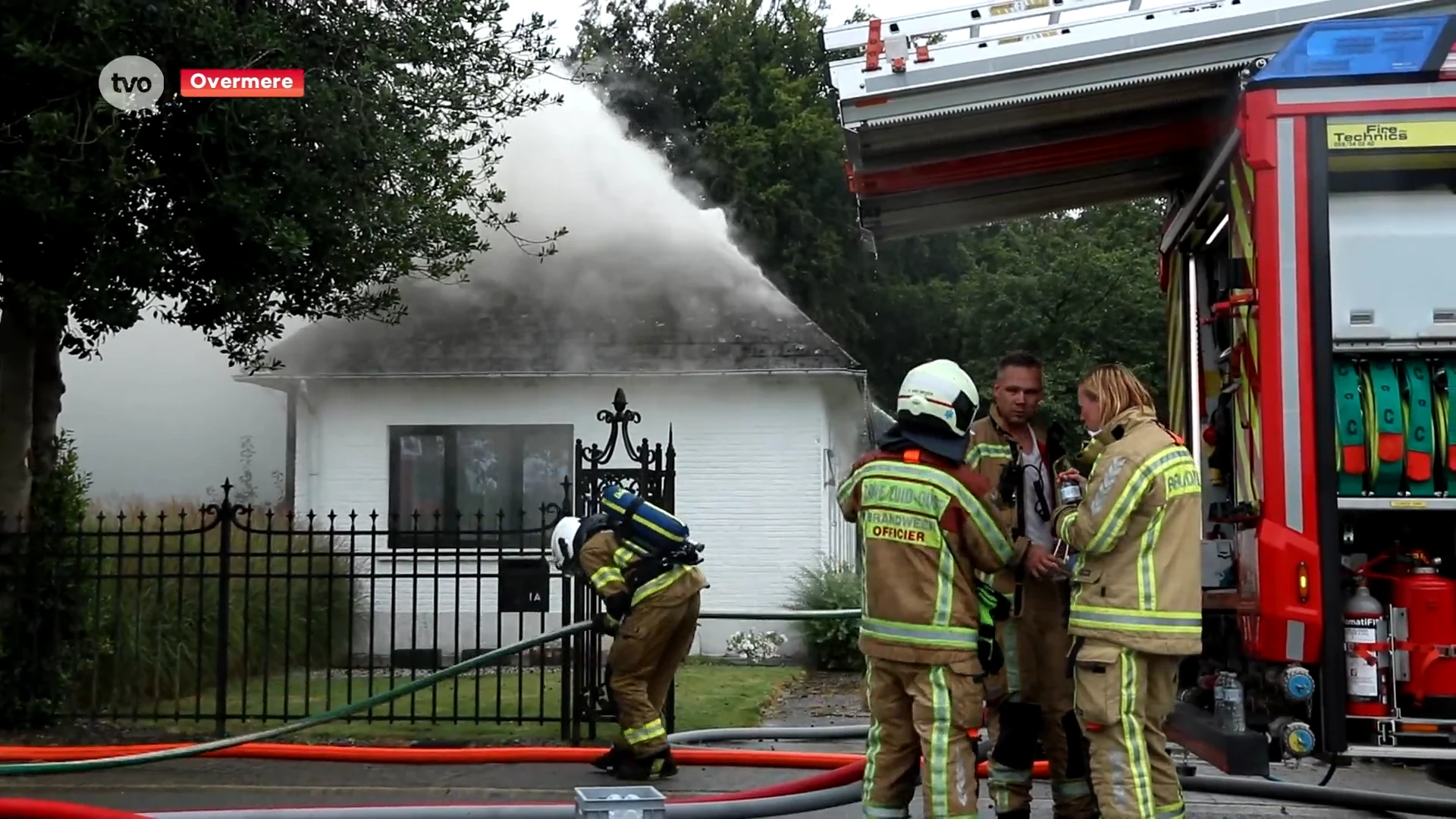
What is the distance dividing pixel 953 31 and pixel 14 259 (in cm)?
534

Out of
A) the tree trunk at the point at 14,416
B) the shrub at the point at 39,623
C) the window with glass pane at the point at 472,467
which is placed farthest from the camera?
the window with glass pane at the point at 472,467

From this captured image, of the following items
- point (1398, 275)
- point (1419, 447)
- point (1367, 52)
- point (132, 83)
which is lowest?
point (1419, 447)

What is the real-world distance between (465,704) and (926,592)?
19.3 feet

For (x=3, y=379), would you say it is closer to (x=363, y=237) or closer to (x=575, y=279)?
(x=363, y=237)

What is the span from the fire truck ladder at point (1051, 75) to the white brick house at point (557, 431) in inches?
303

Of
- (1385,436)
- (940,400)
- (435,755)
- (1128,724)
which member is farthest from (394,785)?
(1385,436)

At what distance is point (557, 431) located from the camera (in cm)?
1378

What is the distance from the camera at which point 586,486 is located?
8.02m

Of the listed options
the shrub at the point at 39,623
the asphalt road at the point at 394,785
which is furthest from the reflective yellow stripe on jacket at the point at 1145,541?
the shrub at the point at 39,623

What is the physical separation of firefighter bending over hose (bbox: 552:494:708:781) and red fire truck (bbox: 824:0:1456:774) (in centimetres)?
233

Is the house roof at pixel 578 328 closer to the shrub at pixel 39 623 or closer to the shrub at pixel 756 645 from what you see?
the shrub at pixel 756 645

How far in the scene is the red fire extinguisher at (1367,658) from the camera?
15.8ft

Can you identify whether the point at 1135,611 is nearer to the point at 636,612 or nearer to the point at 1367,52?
the point at 1367,52

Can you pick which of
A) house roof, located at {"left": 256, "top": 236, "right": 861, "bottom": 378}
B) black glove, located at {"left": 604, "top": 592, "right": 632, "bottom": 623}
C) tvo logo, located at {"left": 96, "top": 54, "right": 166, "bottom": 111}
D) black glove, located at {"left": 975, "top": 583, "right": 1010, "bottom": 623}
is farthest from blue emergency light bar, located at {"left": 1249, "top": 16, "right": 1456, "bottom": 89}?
house roof, located at {"left": 256, "top": 236, "right": 861, "bottom": 378}
